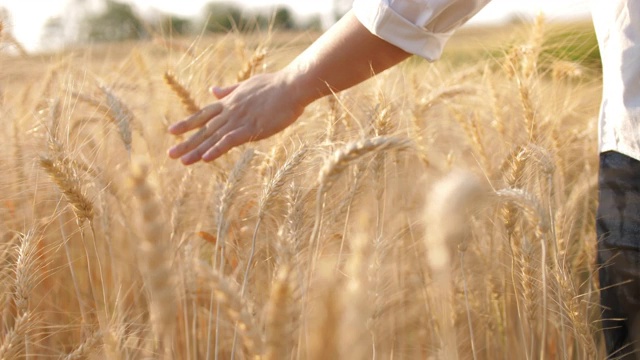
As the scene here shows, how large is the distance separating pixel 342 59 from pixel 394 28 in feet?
0.47

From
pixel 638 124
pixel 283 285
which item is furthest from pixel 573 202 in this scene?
pixel 283 285

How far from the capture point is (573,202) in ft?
5.47

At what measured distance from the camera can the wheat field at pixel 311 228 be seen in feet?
2.77

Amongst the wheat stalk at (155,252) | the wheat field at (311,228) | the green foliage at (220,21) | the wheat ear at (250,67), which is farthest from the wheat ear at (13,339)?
the green foliage at (220,21)

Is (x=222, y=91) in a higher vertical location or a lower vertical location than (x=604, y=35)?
higher

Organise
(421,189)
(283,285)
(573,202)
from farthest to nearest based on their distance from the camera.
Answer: (421,189)
(573,202)
(283,285)

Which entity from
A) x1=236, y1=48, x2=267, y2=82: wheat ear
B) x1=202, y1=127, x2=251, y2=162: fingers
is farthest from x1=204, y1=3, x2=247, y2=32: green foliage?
x1=202, y1=127, x2=251, y2=162: fingers

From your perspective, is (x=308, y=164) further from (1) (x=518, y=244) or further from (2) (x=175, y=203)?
(1) (x=518, y=244)

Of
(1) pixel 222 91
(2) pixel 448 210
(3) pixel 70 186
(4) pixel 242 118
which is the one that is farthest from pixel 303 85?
(2) pixel 448 210

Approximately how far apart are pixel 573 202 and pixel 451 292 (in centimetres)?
45

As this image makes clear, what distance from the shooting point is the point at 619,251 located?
49.1 inches

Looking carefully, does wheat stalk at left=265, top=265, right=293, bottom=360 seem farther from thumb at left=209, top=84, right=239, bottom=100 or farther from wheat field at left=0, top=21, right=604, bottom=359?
thumb at left=209, top=84, right=239, bottom=100

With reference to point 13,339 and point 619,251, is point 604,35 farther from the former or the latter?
point 13,339

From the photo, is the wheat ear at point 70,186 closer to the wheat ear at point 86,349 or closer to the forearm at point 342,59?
the wheat ear at point 86,349
